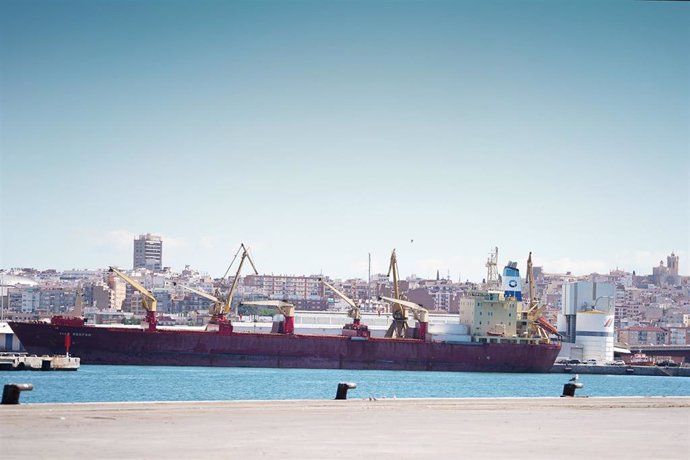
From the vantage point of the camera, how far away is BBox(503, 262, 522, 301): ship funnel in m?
97.2

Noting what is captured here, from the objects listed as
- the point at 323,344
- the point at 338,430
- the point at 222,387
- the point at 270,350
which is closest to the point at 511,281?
the point at 323,344

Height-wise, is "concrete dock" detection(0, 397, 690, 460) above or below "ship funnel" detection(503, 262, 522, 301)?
below

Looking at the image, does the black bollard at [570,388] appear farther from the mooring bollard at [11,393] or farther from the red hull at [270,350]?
the red hull at [270,350]

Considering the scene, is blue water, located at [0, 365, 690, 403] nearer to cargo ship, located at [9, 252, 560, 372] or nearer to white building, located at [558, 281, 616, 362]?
cargo ship, located at [9, 252, 560, 372]

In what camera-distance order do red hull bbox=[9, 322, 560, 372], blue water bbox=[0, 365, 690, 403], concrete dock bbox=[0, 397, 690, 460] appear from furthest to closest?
red hull bbox=[9, 322, 560, 372]
blue water bbox=[0, 365, 690, 403]
concrete dock bbox=[0, 397, 690, 460]

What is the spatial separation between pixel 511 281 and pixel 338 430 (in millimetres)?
86635

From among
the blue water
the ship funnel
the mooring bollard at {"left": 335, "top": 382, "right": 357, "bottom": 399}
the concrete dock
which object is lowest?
the blue water

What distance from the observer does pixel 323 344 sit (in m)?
77.7

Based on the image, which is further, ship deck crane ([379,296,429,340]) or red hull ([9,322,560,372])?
ship deck crane ([379,296,429,340])

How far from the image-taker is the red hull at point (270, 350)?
73.3m

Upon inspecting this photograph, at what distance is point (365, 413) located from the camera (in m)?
15.2

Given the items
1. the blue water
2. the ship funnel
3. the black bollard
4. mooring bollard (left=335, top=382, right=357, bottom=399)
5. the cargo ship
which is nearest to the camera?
mooring bollard (left=335, top=382, right=357, bottom=399)

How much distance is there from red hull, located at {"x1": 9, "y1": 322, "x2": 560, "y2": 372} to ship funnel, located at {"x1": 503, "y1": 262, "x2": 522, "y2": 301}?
45.8 feet

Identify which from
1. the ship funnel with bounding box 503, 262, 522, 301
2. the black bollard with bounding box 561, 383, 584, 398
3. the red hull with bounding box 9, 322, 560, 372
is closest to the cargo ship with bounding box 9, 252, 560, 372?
the red hull with bounding box 9, 322, 560, 372
